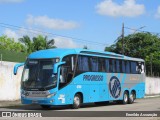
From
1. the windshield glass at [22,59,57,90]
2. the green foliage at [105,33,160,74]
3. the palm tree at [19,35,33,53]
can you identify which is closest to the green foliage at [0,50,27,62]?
the windshield glass at [22,59,57,90]

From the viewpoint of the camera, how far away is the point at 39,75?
21.2 metres

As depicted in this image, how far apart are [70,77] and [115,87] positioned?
647cm

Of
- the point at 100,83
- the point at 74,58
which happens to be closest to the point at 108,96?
the point at 100,83

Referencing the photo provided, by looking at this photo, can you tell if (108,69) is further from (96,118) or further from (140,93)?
(96,118)

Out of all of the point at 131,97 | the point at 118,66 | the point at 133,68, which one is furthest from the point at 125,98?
the point at 118,66

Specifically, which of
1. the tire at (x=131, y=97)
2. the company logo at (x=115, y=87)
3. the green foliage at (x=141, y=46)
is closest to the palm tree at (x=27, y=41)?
the green foliage at (x=141, y=46)

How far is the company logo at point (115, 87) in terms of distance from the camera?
2715 centimetres

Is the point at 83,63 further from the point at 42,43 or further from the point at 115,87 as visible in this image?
the point at 42,43

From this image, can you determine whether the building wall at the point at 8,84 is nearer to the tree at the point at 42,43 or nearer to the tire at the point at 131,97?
the tire at the point at 131,97

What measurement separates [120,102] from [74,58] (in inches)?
352

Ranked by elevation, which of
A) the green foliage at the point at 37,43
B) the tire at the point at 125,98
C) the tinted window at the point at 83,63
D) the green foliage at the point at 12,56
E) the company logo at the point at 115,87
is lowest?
the tire at the point at 125,98

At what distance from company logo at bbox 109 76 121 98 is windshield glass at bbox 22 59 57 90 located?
22.5 ft

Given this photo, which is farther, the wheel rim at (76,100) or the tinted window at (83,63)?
the tinted window at (83,63)

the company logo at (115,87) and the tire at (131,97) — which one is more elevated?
the company logo at (115,87)
